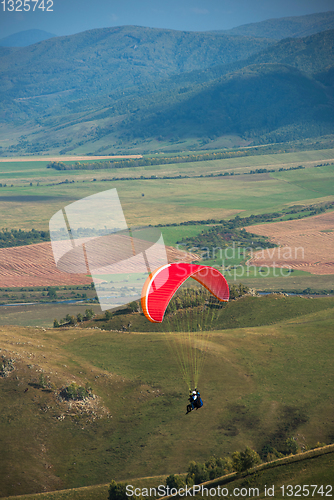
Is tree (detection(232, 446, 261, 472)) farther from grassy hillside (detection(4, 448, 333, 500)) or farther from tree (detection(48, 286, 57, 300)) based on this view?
tree (detection(48, 286, 57, 300))

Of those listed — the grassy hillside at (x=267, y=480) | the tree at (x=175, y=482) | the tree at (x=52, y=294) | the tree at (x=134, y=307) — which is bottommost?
the tree at (x=52, y=294)

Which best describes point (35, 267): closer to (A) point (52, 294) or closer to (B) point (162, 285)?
(A) point (52, 294)

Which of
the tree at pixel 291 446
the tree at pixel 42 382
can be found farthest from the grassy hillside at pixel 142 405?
the tree at pixel 291 446

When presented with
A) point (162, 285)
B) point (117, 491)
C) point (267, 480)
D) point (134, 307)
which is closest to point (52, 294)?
point (134, 307)

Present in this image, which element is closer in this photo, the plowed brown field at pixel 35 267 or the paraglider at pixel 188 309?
the paraglider at pixel 188 309

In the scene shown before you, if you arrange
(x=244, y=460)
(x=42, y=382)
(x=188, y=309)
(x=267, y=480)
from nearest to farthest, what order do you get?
(x=267, y=480) → (x=244, y=460) → (x=42, y=382) → (x=188, y=309)

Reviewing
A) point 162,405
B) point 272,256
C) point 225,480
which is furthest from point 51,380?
point 272,256

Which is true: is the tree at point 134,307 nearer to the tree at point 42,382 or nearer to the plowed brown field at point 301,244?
the tree at point 42,382

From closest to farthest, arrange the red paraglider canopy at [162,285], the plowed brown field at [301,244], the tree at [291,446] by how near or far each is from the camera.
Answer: the red paraglider canopy at [162,285]
the tree at [291,446]
the plowed brown field at [301,244]
